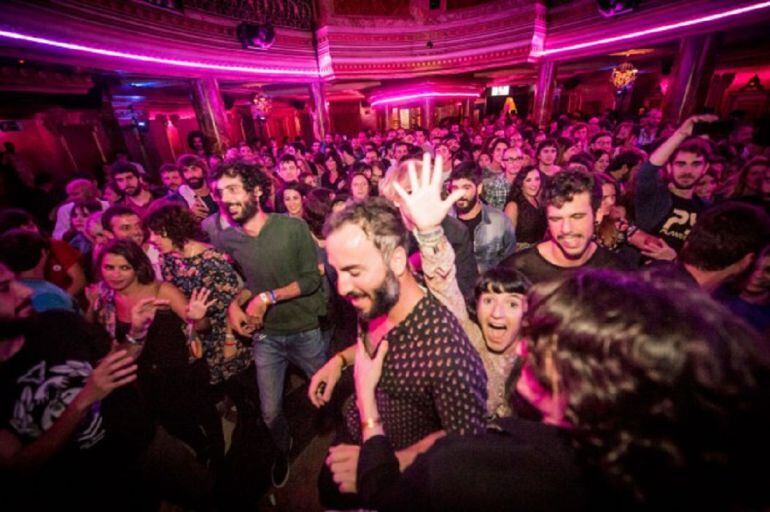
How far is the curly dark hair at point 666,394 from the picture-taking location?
0.64 m

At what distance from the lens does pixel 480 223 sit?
3234mm

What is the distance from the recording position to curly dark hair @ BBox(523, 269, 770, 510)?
0.64 meters

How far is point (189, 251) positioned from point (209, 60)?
9.87 m

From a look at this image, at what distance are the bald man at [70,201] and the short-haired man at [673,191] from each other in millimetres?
6206

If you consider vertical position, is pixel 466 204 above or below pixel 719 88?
below

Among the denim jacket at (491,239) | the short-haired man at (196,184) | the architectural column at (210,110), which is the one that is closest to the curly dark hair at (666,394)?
the denim jacket at (491,239)

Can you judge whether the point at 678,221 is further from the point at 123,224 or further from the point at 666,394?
the point at 123,224

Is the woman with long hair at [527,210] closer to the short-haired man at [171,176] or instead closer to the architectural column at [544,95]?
the short-haired man at [171,176]

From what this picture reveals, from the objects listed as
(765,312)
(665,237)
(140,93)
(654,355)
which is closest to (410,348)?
(654,355)

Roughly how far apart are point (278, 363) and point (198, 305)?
782 millimetres

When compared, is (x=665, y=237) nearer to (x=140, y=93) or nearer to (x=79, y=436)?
(x=79, y=436)

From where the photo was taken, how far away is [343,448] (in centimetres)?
140

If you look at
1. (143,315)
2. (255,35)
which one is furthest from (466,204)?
(255,35)

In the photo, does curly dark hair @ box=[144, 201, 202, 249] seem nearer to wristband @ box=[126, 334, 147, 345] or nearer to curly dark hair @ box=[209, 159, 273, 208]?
curly dark hair @ box=[209, 159, 273, 208]
